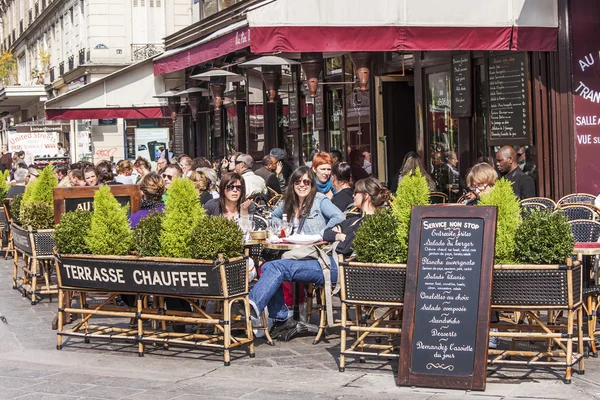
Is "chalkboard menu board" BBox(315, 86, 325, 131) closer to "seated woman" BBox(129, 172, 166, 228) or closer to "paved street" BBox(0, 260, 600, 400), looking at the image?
"seated woman" BBox(129, 172, 166, 228)

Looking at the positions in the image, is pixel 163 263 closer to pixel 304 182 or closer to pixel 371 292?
pixel 371 292

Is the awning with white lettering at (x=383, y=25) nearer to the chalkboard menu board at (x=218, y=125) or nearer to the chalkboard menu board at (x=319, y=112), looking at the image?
the chalkboard menu board at (x=319, y=112)

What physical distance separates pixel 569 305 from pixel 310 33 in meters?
4.92

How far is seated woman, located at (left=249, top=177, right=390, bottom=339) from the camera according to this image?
8156 millimetres

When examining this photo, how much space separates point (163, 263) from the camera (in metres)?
7.67

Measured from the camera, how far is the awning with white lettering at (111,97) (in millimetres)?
21844

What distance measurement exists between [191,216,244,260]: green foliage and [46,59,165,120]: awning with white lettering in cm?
1461

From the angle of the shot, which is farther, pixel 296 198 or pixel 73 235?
pixel 296 198

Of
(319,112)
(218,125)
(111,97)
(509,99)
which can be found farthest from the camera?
(218,125)

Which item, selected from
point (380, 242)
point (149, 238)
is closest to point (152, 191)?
point (149, 238)

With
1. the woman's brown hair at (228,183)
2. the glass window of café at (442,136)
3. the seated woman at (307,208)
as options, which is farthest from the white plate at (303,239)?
the glass window of café at (442,136)

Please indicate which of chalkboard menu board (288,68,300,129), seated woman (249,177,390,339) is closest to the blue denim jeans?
seated woman (249,177,390,339)

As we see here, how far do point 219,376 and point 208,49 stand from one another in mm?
10615

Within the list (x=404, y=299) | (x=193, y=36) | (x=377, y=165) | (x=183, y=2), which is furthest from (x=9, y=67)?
→ (x=404, y=299)
